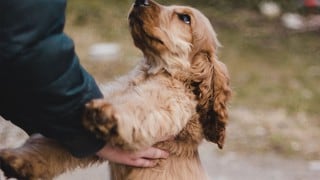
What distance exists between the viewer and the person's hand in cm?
310

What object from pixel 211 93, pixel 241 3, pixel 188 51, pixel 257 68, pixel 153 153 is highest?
pixel 188 51

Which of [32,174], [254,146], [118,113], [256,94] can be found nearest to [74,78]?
[118,113]

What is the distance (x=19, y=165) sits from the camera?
3006 millimetres

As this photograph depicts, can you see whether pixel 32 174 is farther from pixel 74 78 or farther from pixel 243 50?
pixel 243 50

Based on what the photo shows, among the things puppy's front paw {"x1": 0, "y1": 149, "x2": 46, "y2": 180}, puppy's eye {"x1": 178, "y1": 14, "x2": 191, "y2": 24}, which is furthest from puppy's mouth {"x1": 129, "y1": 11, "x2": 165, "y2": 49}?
puppy's front paw {"x1": 0, "y1": 149, "x2": 46, "y2": 180}

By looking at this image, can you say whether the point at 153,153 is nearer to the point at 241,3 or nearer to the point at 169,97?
the point at 169,97

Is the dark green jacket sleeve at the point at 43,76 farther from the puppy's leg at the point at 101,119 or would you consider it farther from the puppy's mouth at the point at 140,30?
the puppy's mouth at the point at 140,30

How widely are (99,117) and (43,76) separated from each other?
0.26m

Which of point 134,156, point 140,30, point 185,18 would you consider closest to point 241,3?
point 185,18

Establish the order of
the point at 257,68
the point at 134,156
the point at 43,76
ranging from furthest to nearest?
1. the point at 257,68
2. the point at 134,156
3. the point at 43,76

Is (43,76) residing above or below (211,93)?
above

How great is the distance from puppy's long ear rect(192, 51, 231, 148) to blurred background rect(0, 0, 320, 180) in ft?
5.87

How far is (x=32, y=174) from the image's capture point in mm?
3051

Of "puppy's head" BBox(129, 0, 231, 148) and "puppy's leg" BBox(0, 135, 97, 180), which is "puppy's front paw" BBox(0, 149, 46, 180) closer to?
"puppy's leg" BBox(0, 135, 97, 180)
